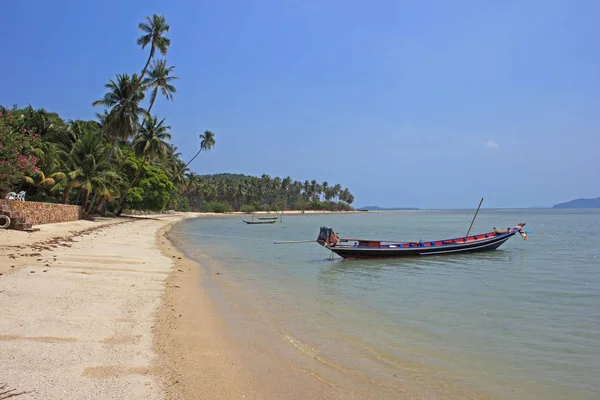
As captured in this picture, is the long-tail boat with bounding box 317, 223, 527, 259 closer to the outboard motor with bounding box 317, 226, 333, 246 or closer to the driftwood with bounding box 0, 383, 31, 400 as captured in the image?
the outboard motor with bounding box 317, 226, 333, 246

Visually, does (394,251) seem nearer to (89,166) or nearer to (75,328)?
(75,328)

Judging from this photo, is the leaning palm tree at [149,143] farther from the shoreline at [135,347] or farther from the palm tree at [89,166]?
the shoreline at [135,347]

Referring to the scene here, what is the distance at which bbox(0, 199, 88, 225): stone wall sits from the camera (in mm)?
20528

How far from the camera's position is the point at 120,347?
5.38 m

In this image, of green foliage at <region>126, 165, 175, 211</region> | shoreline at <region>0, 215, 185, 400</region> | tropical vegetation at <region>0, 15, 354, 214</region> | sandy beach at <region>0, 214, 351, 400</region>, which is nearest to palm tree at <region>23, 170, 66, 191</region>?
tropical vegetation at <region>0, 15, 354, 214</region>

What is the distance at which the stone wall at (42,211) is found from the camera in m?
20.5

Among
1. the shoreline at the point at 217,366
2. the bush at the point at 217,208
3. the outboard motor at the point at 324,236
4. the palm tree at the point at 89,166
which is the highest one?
the palm tree at the point at 89,166

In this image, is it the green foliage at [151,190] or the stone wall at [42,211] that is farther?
the green foliage at [151,190]

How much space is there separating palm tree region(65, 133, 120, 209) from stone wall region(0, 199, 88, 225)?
7.89 ft

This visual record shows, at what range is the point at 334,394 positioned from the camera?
4.86m

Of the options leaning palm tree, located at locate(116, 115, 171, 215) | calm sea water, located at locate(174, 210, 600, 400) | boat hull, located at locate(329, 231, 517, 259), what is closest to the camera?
calm sea water, located at locate(174, 210, 600, 400)

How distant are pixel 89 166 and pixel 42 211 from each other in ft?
36.5

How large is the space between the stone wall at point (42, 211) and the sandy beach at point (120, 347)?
1278 cm

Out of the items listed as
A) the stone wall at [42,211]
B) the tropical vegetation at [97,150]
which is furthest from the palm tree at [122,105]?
the stone wall at [42,211]
